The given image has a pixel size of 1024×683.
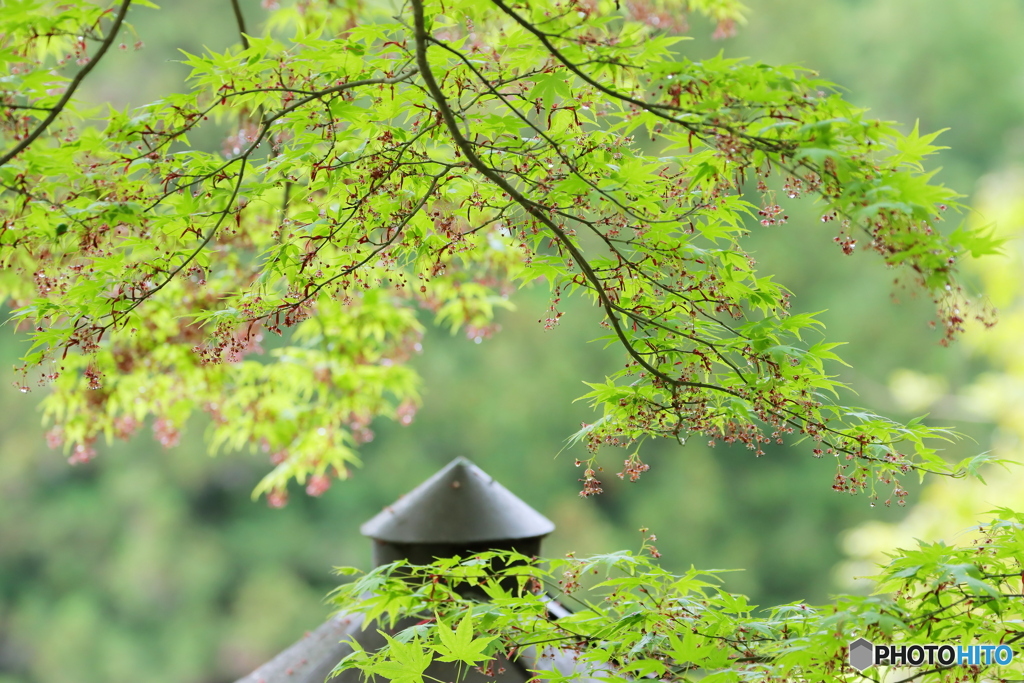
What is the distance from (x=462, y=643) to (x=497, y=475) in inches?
298

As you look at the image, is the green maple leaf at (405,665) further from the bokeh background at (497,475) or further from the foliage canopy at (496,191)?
the bokeh background at (497,475)

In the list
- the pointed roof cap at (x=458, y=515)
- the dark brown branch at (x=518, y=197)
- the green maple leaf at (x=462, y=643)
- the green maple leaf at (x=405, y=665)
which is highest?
the dark brown branch at (x=518, y=197)

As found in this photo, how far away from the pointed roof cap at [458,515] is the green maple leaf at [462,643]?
1.57 feet

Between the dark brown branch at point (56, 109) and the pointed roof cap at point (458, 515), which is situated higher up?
the dark brown branch at point (56, 109)

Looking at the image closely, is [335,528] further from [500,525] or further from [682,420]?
[682,420]

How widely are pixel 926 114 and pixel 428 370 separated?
6486 millimetres

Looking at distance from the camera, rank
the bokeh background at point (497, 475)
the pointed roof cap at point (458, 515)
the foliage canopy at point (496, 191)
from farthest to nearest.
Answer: the bokeh background at point (497, 475)
the pointed roof cap at point (458, 515)
the foliage canopy at point (496, 191)

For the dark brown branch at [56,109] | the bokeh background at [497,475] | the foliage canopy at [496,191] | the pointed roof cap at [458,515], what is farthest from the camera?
the bokeh background at [497,475]

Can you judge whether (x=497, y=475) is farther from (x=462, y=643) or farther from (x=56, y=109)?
(x=56, y=109)

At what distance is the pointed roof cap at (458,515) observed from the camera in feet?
6.62

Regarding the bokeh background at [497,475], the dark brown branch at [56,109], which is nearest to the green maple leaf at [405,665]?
the dark brown branch at [56,109]

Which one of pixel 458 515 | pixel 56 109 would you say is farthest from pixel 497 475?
pixel 56 109

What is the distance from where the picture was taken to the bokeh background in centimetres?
876

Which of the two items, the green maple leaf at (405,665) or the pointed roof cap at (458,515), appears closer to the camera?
the green maple leaf at (405,665)
